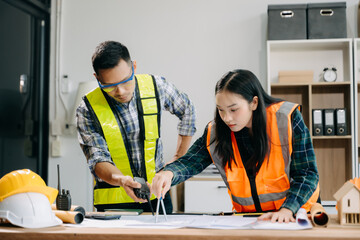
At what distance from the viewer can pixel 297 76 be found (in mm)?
3779

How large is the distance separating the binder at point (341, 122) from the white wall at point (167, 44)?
750 millimetres

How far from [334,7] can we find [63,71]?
2513 millimetres

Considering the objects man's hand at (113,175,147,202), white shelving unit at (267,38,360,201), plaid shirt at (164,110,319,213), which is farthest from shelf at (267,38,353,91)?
man's hand at (113,175,147,202)

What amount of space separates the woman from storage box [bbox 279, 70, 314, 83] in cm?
208

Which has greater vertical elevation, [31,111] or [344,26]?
[344,26]

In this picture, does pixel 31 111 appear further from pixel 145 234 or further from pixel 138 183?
pixel 145 234

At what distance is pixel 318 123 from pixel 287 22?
2.88 ft

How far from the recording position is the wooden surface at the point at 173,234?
131 centimetres

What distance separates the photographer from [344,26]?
12.1 feet

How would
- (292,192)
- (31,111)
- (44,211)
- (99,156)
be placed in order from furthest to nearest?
(31,111)
(99,156)
(292,192)
(44,211)

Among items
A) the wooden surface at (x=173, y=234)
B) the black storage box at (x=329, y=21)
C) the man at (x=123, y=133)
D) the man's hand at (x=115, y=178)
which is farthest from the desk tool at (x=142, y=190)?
the black storage box at (x=329, y=21)

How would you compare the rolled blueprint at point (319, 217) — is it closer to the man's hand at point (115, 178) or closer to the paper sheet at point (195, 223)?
the paper sheet at point (195, 223)

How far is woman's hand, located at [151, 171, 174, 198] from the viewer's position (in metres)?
1.69

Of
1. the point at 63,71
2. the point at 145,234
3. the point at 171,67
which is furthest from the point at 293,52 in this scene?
the point at 145,234
